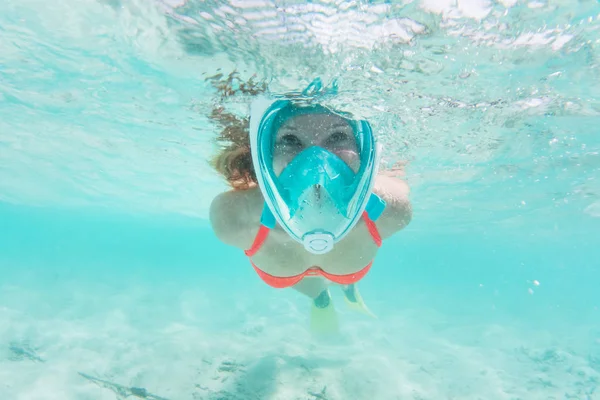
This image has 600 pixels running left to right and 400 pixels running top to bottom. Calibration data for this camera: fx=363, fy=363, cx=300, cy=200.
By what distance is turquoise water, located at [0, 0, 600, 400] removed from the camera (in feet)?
19.7

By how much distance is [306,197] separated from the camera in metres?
3.05

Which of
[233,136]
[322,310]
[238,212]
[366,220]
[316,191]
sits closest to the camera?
[316,191]

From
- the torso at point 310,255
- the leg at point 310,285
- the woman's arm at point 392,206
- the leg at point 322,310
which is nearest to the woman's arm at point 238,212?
the torso at point 310,255

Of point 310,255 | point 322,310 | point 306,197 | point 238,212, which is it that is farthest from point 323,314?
point 306,197

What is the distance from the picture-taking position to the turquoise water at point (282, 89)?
19.7ft

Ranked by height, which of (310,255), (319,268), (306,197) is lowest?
(306,197)

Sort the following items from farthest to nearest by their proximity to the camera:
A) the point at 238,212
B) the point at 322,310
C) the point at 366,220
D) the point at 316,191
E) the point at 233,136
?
1. the point at 322,310
2. the point at 233,136
3. the point at 238,212
4. the point at 366,220
5. the point at 316,191

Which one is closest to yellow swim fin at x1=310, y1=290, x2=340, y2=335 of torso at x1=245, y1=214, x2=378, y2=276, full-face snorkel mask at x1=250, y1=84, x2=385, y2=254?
torso at x1=245, y1=214, x2=378, y2=276

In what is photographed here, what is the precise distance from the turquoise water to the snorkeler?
85.5 inches

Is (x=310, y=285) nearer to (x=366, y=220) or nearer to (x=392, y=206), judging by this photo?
(x=392, y=206)

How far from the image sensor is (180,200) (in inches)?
1243

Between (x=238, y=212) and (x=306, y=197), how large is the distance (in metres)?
2.12

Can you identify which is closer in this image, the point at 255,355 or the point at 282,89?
the point at 282,89

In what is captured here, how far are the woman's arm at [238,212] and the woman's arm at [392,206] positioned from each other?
166cm
